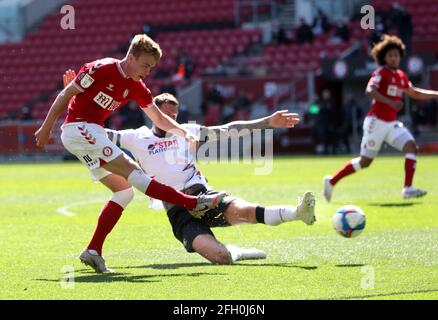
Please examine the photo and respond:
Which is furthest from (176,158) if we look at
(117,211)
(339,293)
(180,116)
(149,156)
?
(180,116)

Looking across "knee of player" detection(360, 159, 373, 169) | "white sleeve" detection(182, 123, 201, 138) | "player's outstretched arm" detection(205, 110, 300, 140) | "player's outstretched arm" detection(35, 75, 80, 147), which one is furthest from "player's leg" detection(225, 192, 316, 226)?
"knee of player" detection(360, 159, 373, 169)

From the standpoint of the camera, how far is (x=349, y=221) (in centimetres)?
913

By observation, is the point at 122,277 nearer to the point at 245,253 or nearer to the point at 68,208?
the point at 245,253

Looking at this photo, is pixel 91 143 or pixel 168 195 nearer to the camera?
pixel 168 195

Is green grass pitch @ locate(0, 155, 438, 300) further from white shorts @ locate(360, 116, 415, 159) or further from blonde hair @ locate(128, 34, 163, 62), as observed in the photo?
blonde hair @ locate(128, 34, 163, 62)

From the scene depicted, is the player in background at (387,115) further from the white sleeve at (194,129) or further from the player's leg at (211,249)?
the player's leg at (211,249)

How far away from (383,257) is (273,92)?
2522 centimetres

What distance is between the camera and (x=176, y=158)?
10016 mm

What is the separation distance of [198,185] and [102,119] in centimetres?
123

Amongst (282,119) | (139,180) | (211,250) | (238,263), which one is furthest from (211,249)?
(282,119)

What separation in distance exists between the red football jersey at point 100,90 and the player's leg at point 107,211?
0.55m

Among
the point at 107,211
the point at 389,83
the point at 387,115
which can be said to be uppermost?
the point at 389,83

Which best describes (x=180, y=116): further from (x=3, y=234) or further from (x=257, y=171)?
(x=3, y=234)

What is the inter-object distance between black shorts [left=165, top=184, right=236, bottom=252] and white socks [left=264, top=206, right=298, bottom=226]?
0.50 m
